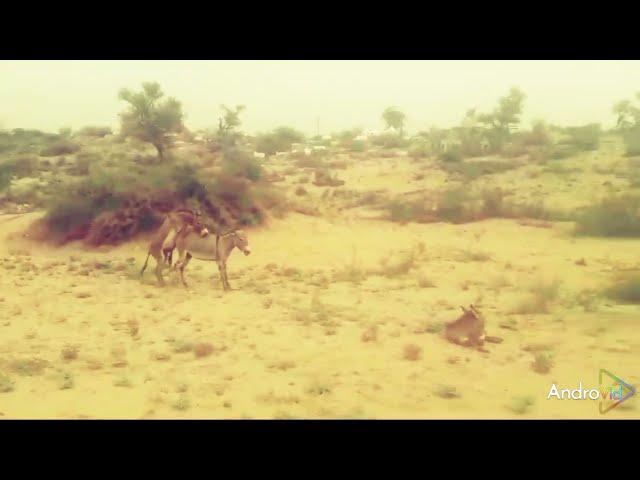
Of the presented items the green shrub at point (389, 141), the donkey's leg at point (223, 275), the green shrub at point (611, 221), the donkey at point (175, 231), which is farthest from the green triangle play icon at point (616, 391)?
the green shrub at point (389, 141)

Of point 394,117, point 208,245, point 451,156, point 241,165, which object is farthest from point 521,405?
point 394,117

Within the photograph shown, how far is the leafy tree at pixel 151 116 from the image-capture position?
20.9m

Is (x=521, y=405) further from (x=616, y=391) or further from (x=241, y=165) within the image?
(x=241, y=165)

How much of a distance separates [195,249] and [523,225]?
8.85 m

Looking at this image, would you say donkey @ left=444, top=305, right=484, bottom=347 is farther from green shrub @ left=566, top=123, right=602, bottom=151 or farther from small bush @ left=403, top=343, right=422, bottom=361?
green shrub @ left=566, top=123, right=602, bottom=151

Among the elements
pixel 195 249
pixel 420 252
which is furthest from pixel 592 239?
pixel 195 249

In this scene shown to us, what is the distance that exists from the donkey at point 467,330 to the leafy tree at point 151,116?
1455cm

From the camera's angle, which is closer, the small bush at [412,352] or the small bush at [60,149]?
the small bush at [412,352]

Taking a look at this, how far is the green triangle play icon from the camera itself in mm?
6096

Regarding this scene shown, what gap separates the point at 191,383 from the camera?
6.80m

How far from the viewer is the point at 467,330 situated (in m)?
8.05

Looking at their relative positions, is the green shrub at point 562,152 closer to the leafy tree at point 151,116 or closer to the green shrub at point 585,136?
the green shrub at point 585,136

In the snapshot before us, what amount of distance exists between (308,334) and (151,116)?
1457 cm

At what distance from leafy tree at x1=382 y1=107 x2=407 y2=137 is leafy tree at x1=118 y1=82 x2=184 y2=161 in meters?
26.4
